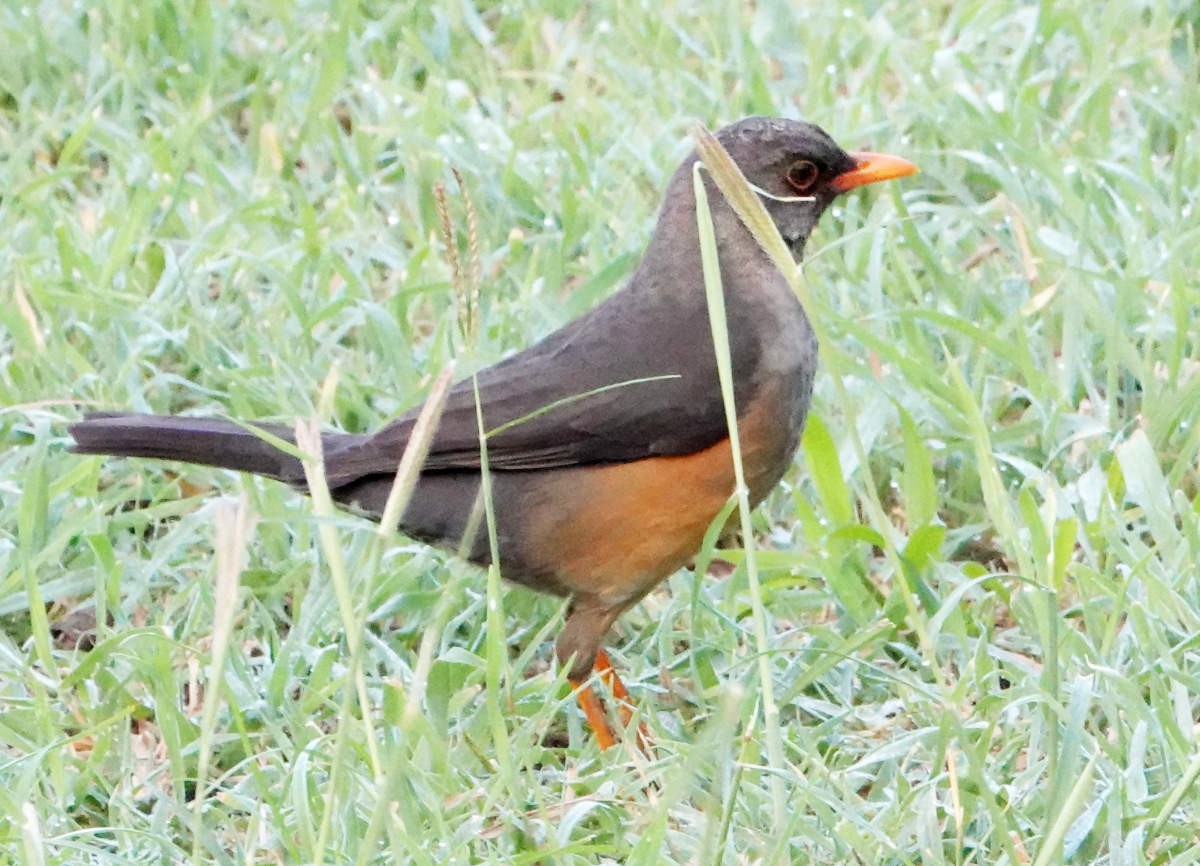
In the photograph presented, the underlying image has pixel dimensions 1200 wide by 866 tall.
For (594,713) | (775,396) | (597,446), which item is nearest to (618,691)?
(594,713)

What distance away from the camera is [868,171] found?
4719 mm

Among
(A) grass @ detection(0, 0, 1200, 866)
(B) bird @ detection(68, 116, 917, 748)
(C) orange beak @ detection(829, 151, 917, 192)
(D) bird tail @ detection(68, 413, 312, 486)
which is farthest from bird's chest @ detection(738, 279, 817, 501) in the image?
Result: (D) bird tail @ detection(68, 413, 312, 486)

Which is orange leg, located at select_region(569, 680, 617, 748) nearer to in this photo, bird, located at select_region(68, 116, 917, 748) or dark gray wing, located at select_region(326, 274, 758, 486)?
bird, located at select_region(68, 116, 917, 748)

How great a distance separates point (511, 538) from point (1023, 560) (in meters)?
1.14

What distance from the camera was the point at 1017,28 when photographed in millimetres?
6875

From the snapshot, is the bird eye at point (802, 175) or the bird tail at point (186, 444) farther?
the bird eye at point (802, 175)

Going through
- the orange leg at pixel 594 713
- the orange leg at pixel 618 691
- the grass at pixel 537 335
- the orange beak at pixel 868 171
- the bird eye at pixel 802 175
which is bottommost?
the orange leg at pixel 618 691

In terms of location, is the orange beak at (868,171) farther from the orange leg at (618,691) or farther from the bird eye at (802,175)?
the orange leg at (618,691)

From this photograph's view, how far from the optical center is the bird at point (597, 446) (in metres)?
4.08

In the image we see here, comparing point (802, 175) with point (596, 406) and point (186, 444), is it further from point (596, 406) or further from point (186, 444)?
point (186, 444)

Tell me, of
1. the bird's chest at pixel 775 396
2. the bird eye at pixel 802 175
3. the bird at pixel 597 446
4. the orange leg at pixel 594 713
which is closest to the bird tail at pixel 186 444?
the bird at pixel 597 446

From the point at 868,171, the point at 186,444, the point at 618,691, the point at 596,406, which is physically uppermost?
the point at 868,171

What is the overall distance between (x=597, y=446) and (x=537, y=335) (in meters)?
1.33

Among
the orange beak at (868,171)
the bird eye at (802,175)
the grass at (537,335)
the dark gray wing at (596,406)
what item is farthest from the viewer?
the orange beak at (868,171)
